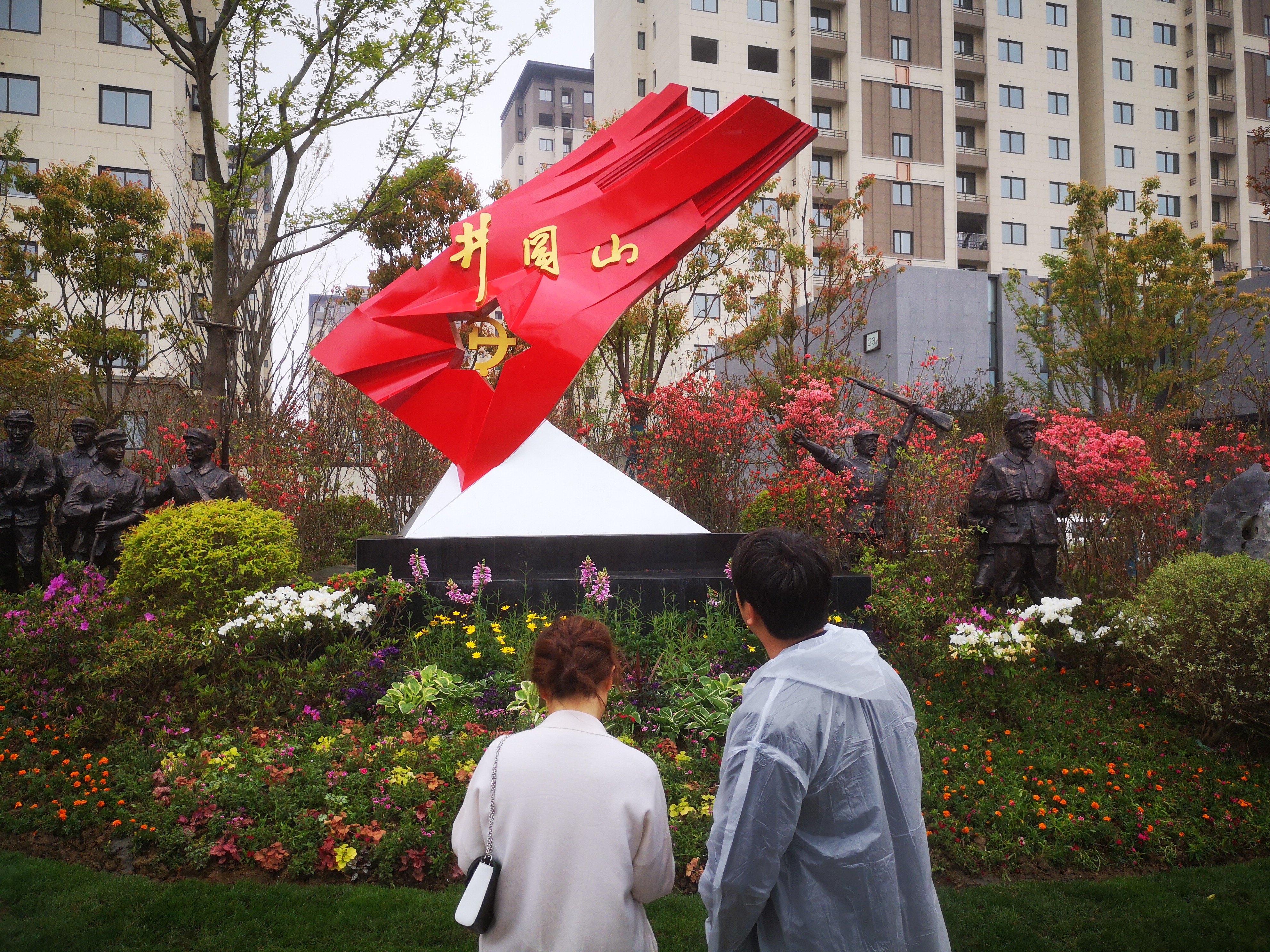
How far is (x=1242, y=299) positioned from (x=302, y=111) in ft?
54.6

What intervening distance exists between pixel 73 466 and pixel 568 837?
8.19 m

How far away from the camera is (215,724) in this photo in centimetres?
461

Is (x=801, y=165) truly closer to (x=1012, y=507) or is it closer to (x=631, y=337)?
(x=631, y=337)

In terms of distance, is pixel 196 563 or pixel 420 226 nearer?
pixel 196 563

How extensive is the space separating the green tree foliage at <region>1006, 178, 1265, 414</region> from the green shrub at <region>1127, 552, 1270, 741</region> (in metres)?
11.1

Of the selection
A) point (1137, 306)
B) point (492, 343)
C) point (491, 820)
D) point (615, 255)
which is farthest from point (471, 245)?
point (1137, 306)

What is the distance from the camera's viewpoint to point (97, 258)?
40.4 ft

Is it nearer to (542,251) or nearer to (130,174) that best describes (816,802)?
(542,251)

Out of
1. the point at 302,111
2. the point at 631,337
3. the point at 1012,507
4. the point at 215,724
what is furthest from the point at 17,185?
the point at 1012,507

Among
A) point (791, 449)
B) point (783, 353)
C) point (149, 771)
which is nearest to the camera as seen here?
point (149, 771)

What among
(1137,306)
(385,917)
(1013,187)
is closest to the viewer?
(385,917)

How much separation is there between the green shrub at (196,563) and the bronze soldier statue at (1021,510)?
5.10 metres

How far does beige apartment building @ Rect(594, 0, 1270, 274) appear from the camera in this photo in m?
26.0

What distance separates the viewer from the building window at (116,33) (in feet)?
61.5
